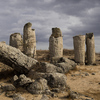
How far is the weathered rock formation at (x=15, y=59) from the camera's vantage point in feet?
22.2

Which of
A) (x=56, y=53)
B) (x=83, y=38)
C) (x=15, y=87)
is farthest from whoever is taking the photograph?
(x=83, y=38)

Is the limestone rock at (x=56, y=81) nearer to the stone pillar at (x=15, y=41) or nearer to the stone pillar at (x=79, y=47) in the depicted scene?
the stone pillar at (x=79, y=47)

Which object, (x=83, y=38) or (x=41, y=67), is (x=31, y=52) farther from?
(x=41, y=67)

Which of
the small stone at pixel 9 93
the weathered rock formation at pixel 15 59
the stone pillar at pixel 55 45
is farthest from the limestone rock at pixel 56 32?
the small stone at pixel 9 93

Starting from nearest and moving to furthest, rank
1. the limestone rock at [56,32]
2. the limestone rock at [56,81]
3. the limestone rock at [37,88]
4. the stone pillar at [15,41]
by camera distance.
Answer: the limestone rock at [37,88], the limestone rock at [56,81], the limestone rock at [56,32], the stone pillar at [15,41]

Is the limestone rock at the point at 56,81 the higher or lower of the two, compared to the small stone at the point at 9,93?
higher

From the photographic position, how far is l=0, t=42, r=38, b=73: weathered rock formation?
677 centimetres

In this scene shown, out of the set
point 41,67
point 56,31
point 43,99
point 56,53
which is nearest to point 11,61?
point 41,67

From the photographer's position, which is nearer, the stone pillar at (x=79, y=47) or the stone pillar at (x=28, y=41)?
the stone pillar at (x=79, y=47)

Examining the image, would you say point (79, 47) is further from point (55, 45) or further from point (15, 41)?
point (15, 41)

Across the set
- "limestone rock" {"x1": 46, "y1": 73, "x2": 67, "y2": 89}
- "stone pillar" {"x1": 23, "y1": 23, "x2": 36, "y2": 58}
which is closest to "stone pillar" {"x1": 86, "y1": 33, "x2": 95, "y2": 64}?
"stone pillar" {"x1": 23, "y1": 23, "x2": 36, "y2": 58}

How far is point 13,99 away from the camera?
4547 millimetres

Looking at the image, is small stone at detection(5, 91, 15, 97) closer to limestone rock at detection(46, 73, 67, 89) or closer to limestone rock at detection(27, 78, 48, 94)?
limestone rock at detection(27, 78, 48, 94)

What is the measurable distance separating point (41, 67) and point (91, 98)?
3.60m
